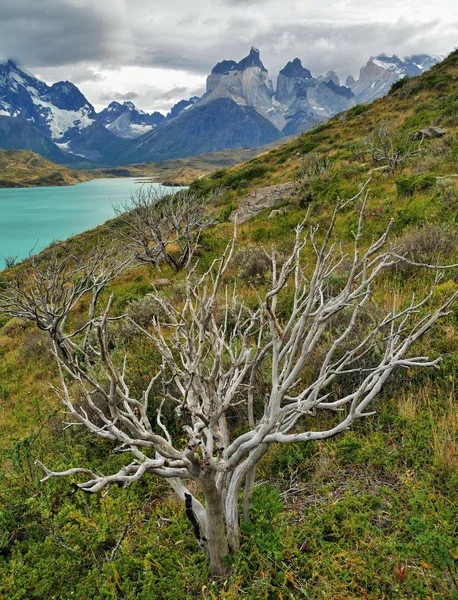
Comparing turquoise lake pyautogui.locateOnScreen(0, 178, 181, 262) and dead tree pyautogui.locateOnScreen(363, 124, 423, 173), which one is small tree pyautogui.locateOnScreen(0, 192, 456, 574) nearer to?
dead tree pyautogui.locateOnScreen(363, 124, 423, 173)

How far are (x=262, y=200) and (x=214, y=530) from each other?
1785 centimetres

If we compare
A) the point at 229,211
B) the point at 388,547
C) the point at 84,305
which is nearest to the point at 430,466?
the point at 388,547

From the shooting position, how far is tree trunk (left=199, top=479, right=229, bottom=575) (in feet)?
7.09

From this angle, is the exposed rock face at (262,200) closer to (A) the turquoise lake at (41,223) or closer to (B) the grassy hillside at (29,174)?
(A) the turquoise lake at (41,223)

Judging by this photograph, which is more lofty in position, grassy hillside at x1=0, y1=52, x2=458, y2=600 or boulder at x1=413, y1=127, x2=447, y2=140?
boulder at x1=413, y1=127, x2=447, y2=140

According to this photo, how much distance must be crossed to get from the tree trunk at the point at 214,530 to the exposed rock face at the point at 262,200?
635 inches

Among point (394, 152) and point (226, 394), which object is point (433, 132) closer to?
point (394, 152)

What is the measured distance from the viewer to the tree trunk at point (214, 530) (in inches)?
85.0

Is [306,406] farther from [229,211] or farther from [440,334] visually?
[229,211]

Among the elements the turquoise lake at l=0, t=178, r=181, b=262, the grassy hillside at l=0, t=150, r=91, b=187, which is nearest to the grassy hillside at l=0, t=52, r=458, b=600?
the turquoise lake at l=0, t=178, r=181, b=262

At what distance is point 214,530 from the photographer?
2.33 m

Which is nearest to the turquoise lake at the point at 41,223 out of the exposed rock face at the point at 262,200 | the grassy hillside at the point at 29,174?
the exposed rock face at the point at 262,200

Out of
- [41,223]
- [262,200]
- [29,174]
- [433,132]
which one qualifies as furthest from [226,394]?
[29,174]

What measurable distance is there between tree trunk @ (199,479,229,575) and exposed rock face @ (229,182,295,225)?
A: 16.1 m
